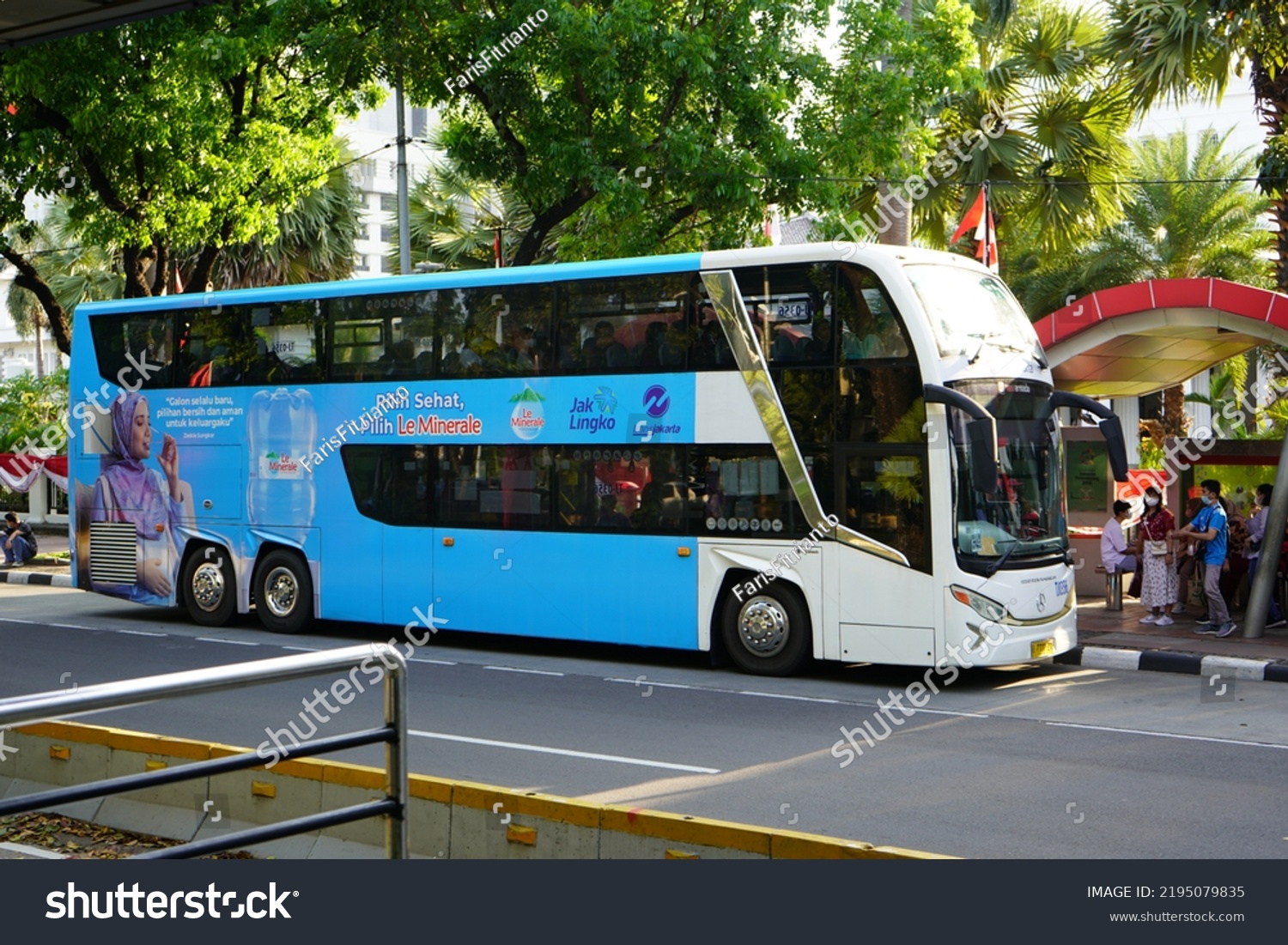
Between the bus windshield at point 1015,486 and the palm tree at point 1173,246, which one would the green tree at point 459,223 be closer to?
the palm tree at point 1173,246

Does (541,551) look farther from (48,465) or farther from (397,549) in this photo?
(48,465)

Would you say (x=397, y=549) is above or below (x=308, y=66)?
below

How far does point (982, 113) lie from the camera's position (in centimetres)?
2455

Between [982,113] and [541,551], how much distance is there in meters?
13.8

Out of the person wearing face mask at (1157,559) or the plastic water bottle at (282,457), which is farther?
the person wearing face mask at (1157,559)

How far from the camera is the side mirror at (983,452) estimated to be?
1201 centimetres

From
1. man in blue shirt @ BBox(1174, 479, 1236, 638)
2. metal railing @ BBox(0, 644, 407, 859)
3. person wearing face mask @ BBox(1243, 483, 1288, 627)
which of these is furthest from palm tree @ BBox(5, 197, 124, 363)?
metal railing @ BBox(0, 644, 407, 859)

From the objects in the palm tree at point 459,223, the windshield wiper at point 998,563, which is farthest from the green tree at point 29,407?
the windshield wiper at point 998,563

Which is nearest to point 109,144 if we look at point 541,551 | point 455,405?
point 455,405

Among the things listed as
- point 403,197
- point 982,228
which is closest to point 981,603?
point 982,228

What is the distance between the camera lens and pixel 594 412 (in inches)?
554

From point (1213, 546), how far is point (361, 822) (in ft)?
42.5

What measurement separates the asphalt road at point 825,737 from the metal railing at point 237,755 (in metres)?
1.52

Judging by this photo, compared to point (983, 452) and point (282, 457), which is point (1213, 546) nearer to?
point (983, 452)
